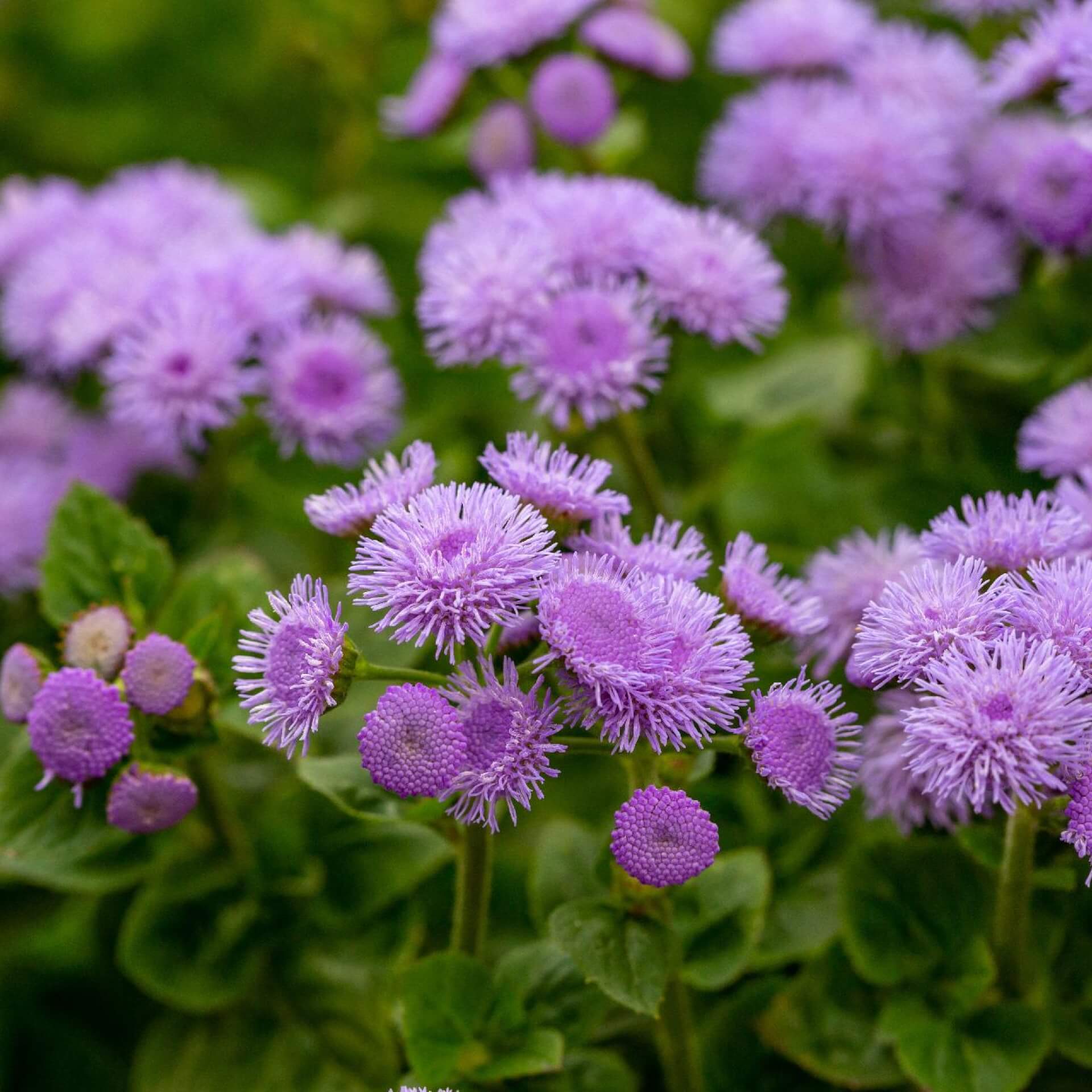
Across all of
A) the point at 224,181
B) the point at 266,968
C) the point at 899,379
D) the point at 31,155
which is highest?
the point at 899,379

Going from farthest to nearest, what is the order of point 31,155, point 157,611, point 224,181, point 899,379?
point 31,155, point 224,181, point 899,379, point 157,611

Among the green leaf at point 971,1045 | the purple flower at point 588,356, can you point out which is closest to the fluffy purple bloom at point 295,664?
the purple flower at point 588,356

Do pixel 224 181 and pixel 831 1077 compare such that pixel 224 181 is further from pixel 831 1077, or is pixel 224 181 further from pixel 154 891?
pixel 831 1077

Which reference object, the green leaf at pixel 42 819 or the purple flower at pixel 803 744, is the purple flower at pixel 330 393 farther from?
the purple flower at pixel 803 744

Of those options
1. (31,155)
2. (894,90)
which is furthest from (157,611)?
(31,155)

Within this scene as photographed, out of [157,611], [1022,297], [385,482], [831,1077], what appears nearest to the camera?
[385,482]

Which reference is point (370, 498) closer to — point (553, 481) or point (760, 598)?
point (553, 481)

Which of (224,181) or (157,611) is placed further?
(224,181)

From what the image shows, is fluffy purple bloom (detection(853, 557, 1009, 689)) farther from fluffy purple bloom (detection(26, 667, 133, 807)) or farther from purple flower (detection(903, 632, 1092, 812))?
fluffy purple bloom (detection(26, 667, 133, 807))
